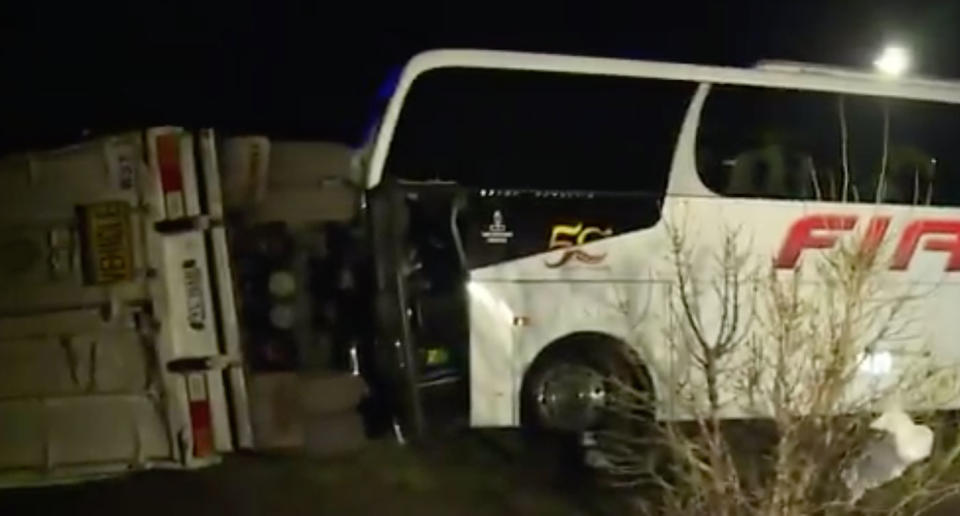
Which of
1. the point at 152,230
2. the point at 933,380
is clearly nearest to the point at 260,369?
the point at 152,230

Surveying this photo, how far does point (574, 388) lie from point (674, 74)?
1.96 m

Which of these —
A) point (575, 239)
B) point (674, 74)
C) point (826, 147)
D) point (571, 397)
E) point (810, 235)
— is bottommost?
point (571, 397)

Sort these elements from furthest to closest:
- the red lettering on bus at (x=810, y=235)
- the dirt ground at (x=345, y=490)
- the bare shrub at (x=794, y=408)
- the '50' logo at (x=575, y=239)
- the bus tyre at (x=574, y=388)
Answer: the red lettering on bus at (x=810, y=235)
the bus tyre at (x=574, y=388)
the '50' logo at (x=575, y=239)
the dirt ground at (x=345, y=490)
the bare shrub at (x=794, y=408)

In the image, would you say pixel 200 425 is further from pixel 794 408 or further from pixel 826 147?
pixel 826 147

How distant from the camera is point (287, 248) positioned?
32.2ft

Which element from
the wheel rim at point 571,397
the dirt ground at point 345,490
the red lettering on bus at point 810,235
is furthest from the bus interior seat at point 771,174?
the dirt ground at point 345,490

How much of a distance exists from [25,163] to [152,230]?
807mm

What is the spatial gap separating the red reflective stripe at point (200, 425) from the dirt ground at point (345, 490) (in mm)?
176

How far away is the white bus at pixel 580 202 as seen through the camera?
9.80m

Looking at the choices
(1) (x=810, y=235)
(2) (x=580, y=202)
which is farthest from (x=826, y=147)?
(2) (x=580, y=202)

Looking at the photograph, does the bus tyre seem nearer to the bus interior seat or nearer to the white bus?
the white bus

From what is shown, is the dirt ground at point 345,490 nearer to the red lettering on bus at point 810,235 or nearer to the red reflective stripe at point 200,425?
the red reflective stripe at point 200,425

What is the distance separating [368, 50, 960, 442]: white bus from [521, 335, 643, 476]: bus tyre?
0.04 ft

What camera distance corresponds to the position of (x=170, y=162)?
936cm
